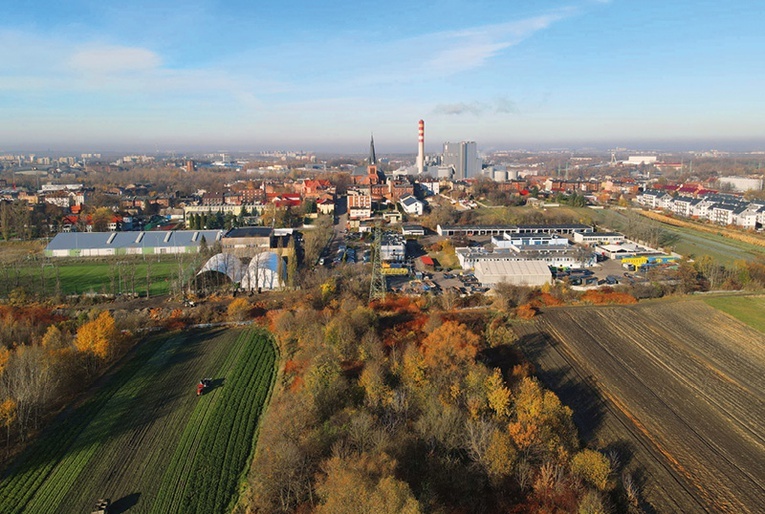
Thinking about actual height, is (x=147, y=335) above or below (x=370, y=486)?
below

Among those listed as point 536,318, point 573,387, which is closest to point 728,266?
point 536,318

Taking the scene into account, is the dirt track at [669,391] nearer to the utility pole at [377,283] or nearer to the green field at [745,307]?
the green field at [745,307]

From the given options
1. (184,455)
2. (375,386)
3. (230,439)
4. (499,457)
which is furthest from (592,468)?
(184,455)

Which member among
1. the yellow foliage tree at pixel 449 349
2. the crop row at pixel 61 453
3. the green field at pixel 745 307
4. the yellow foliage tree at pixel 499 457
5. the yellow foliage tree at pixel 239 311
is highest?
the yellow foliage tree at pixel 449 349

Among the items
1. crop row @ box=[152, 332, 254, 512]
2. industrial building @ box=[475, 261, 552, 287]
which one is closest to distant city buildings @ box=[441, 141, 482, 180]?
industrial building @ box=[475, 261, 552, 287]

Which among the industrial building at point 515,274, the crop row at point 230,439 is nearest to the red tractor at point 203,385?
the crop row at point 230,439

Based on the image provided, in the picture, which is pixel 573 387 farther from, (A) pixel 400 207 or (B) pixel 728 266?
(A) pixel 400 207

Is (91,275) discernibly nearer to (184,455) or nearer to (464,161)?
(184,455)
